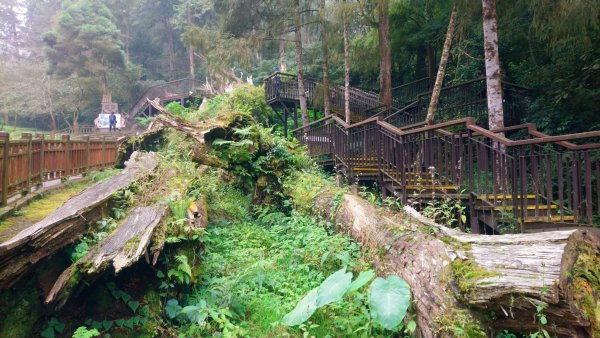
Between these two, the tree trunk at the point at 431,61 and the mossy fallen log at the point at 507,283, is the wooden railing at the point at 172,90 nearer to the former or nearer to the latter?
the tree trunk at the point at 431,61

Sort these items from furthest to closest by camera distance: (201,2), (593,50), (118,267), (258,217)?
(201,2), (593,50), (258,217), (118,267)

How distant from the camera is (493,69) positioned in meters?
7.65

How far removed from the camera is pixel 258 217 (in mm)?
6703

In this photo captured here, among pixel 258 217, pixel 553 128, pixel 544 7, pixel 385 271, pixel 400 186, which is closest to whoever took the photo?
pixel 385 271

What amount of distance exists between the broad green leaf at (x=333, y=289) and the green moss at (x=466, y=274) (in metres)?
0.71

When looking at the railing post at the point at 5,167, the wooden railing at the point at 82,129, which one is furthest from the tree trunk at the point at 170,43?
the railing post at the point at 5,167

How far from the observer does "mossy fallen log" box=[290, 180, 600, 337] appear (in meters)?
2.26

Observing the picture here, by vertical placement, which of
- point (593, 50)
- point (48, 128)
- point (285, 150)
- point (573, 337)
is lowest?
point (573, 337)

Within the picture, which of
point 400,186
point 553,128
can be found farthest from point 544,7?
point 400,186

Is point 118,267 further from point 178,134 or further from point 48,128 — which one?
point 48,128

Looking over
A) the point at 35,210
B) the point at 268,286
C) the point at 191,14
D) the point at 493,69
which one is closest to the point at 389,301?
the point at 268,286

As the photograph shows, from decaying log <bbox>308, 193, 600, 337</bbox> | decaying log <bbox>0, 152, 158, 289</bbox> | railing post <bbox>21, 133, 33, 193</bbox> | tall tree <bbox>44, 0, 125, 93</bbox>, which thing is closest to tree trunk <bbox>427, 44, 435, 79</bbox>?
railing post <bbox>21, 133, 33, 193</bbox>

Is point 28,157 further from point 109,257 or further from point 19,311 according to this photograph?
point 109,257

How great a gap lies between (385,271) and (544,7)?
21.9 ft
